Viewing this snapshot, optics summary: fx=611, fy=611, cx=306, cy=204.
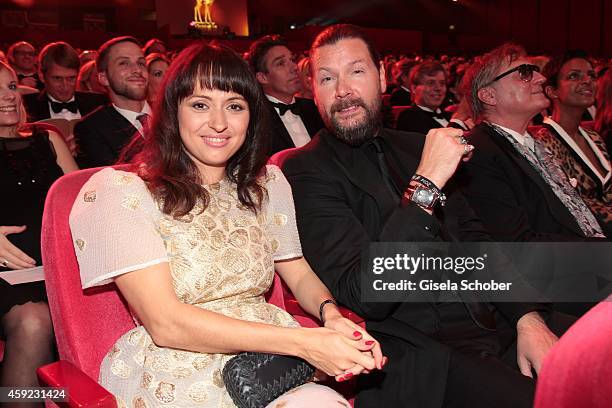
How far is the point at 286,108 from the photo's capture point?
444 cm

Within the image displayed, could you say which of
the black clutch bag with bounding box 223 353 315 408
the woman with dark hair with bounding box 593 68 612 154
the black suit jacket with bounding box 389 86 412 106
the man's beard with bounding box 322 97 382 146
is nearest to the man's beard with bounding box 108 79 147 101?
the man's beard with bounding box 322 97 382 146

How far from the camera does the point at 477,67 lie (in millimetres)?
2857

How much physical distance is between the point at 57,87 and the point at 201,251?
3.90 meters

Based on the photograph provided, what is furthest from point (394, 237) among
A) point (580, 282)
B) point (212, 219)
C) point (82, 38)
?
point (82, 38)

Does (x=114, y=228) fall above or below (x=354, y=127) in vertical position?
below

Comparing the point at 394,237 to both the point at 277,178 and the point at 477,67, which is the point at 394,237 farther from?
the point at 477,67

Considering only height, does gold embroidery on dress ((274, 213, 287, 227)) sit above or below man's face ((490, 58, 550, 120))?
below

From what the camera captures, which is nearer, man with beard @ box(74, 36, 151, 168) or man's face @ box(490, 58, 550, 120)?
man's face @ box(490, 58, 550, 120)

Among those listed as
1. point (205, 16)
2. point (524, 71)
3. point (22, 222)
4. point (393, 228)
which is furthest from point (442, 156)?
point (205, 16)

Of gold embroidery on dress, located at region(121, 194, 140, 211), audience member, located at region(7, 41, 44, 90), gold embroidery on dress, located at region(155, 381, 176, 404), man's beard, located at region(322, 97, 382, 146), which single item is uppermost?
audience member, located at region(7, 41, 44, 90)

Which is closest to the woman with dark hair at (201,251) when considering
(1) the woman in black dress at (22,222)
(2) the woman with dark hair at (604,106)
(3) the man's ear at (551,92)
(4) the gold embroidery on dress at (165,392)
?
(4) the gold embroidery on dress at (165,392)

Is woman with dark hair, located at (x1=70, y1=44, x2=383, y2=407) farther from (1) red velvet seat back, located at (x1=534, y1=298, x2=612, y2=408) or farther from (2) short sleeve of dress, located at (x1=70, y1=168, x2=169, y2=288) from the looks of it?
(1) red velvet seat back, located at (x1=534, y1=298, x2=612, y2=408)

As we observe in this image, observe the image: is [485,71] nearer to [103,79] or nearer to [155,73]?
[103,79]

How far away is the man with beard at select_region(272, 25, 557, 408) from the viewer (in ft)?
5.47
